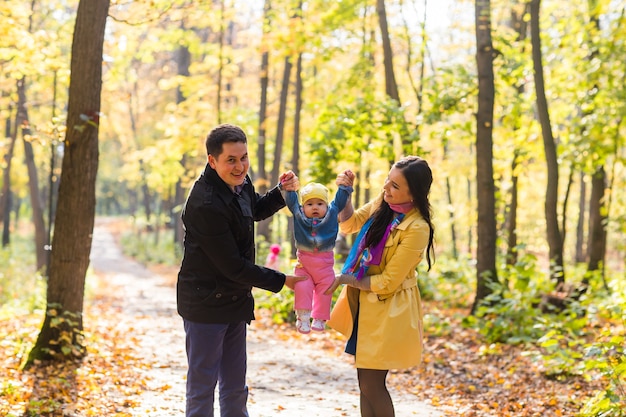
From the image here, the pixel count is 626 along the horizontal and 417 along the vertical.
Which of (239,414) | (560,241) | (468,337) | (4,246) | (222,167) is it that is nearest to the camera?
(222,167)

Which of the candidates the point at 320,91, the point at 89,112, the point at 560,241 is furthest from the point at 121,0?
the point at 320,91

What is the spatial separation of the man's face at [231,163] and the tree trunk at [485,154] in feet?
23.3

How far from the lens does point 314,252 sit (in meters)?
4.11

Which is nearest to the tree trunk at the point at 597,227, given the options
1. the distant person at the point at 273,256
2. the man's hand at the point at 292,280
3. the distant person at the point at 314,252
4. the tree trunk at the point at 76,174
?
the distant person at the point at 273,256

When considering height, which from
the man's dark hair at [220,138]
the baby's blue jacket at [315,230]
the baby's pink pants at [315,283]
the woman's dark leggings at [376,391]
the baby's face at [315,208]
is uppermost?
the man's dark hair at [220,138]

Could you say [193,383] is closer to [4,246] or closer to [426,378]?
[426,378]

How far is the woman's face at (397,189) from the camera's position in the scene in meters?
3.96

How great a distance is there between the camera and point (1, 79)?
1384 centimetres

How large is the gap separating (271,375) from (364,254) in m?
4.10

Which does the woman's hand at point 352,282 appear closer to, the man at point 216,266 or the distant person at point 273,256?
the man at point 216,266

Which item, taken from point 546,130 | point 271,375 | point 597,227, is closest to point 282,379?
point 271,375

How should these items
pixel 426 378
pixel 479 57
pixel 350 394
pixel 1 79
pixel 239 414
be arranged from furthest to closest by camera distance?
pixel 1 79 → pixel 479 57 → pixel 426 378 → pixel 350 394 → pixel 239 414

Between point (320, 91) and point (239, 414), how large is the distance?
17.4 m

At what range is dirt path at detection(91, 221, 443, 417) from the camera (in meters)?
6.17
